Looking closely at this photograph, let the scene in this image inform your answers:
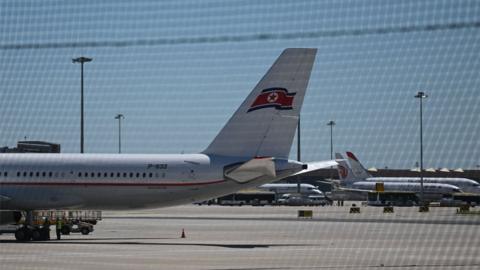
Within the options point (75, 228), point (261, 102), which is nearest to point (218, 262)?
point (261, 102)

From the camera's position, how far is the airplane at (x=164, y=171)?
120ft

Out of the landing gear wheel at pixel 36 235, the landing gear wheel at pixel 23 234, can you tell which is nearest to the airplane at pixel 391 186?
the landing gear wheel at pixel 36 235

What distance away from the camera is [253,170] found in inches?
1454

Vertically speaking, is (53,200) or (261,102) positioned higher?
(261,102)

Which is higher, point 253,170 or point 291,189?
point 253,170

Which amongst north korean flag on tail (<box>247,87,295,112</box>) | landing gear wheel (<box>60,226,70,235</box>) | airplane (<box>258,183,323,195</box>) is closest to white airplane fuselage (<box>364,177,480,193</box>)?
airplane (<box>258,183,323,195</box>)

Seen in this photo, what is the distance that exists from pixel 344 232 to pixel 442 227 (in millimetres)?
7846

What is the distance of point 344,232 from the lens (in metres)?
44.5

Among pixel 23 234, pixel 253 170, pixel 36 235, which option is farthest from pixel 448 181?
pixel 23 234

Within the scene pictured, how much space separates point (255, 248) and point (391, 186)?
80156mm

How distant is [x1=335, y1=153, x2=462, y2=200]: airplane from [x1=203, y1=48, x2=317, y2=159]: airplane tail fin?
65.1 metres

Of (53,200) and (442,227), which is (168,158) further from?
(442,227)

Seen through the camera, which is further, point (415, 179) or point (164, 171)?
point (415, 179)

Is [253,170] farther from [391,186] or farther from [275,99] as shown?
[391,186]
